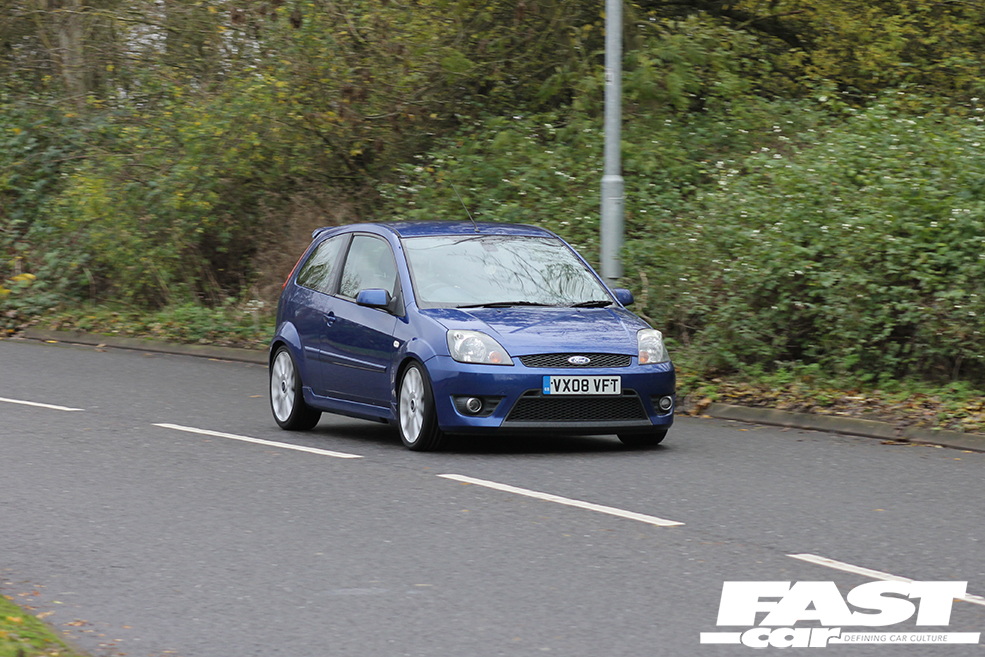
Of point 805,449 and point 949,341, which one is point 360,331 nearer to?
point 805,449

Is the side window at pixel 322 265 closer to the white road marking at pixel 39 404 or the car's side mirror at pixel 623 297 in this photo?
the car's side mirror at pixel 623 297

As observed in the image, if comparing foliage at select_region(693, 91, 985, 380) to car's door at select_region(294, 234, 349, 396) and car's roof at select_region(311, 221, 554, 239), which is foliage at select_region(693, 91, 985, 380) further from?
car's door at select_region(294, 234, 349, 396)

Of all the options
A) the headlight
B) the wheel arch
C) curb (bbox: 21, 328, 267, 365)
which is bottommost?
curb (bbox: 21, 328, 267, 365)

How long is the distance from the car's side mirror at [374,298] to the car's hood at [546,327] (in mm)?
357

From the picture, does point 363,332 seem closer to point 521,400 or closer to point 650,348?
point 521,400

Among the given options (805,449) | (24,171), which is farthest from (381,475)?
(24,171)

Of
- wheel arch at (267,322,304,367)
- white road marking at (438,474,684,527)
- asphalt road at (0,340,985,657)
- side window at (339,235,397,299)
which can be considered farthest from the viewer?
wheel arch at (267,322,304,367)

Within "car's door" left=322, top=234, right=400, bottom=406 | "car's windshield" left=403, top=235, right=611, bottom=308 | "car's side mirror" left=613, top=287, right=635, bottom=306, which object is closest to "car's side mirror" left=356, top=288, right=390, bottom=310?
"car's door" left=322, top=234, right=400, bottom=406

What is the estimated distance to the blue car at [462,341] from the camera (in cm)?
1042

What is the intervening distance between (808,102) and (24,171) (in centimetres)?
1408

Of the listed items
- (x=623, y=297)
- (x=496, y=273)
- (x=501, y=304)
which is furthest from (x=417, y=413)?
(x=623, y=297)

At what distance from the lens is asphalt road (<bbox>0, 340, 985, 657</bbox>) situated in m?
5.72

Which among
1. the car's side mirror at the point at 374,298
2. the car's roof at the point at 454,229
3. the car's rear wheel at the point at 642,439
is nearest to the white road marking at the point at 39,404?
the car's roof at the point at 454,229

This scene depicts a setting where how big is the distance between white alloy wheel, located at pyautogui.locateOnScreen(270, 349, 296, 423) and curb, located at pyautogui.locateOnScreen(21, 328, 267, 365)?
Result: 6.07 m
